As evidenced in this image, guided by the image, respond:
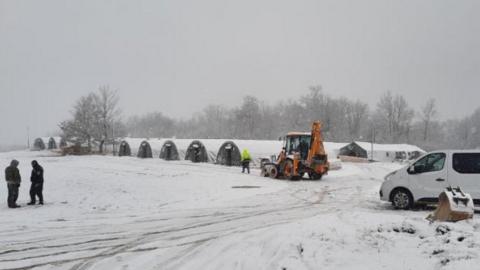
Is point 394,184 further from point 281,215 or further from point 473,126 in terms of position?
point 473,126

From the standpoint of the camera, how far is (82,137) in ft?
208

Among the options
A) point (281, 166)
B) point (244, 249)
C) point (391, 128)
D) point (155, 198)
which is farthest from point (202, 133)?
point (244, 249)

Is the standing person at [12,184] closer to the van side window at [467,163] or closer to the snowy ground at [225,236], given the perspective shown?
the snowy ground at [225,236]

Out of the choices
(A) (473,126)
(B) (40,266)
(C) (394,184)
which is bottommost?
(B) (40,266)

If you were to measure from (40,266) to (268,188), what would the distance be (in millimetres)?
14017

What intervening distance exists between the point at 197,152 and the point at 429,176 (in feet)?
109

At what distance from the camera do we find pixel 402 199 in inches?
527

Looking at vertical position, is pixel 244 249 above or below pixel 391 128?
below

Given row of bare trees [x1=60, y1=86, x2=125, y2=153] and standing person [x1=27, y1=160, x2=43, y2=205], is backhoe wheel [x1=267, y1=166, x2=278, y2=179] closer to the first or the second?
standing person [x1=27, y1=160, x2=43, y2=205]

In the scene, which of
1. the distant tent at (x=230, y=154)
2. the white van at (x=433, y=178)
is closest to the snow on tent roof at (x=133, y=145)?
the distant tent at (x=230, y=154)

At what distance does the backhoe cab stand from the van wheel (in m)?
11.5

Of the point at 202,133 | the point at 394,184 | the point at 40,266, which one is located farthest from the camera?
the point at 202,133

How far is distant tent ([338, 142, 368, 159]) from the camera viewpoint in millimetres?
66938

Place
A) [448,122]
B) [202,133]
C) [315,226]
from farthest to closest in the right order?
[448,122] → [202,133] → [315,226]
